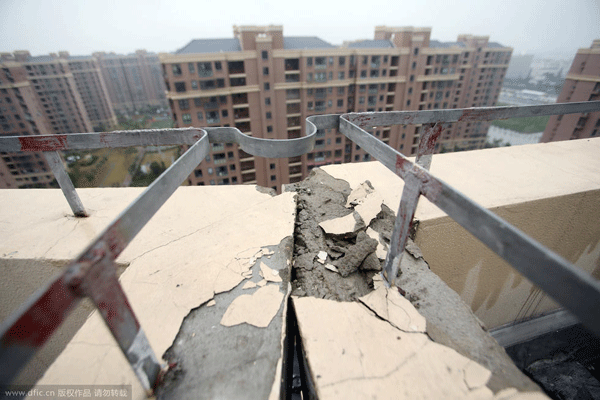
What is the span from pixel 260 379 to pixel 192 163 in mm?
1478

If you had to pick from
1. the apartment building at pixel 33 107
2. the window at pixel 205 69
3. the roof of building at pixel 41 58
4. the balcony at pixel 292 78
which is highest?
the roof of building at pixel 41 58

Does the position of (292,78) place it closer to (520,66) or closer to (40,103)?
(40,103)

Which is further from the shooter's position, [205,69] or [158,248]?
[205,69]

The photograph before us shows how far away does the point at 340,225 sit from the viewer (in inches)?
97.8

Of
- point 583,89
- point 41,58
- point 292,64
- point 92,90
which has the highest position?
point 41,58

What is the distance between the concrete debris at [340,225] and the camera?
2.39 m

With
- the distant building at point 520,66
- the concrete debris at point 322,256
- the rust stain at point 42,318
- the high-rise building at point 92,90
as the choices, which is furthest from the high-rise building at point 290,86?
the distant building at point 520,66

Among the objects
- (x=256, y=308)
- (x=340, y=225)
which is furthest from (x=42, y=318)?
(x=340, y=225)

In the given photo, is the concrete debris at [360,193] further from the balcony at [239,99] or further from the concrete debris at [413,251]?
the balcony at [239,99]

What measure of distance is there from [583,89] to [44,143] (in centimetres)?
3095

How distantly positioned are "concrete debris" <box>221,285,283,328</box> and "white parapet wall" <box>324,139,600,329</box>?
1.73 meters

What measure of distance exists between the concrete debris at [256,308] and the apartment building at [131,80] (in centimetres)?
7249

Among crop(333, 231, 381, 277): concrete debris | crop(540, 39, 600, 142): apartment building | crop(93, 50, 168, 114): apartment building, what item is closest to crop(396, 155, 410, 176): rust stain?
crop(333, 231, 381, 277): concrete debris

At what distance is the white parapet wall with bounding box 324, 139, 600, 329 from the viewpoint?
2.88 meters
